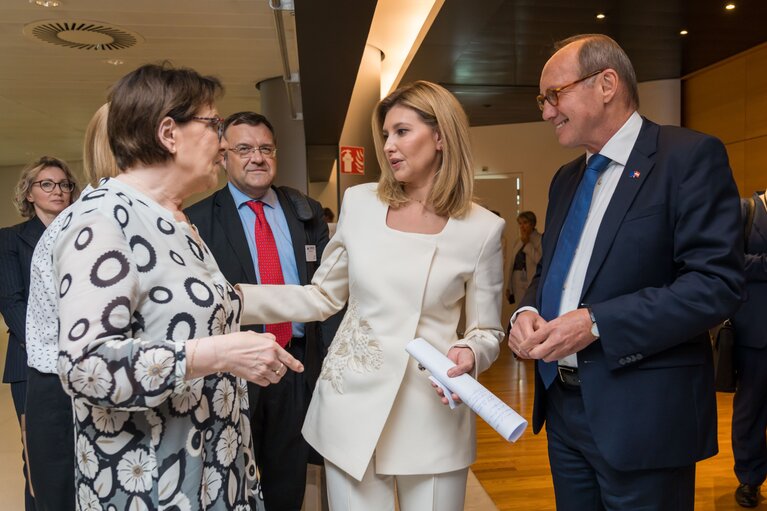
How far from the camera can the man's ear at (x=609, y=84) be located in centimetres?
167

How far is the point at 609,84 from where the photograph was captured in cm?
167

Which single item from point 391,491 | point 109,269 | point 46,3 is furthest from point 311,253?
point 46,3

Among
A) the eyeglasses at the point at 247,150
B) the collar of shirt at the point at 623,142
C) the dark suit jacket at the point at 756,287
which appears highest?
the eyeglasses at the point at 247,150

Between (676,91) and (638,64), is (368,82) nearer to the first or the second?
(638,64)

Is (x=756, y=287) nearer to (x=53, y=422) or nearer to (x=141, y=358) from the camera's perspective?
(x=141, y=358)

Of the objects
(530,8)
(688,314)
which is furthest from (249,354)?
(530,8)

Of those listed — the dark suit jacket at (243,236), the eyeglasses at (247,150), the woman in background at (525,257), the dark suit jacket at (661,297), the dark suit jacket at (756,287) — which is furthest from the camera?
the woman in background at (525,257)

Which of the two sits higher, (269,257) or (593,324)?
(269,257)

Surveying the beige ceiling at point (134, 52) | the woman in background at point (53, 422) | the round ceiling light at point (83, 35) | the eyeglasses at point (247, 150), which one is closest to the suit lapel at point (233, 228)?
the eyeglasses at point (247, 150)

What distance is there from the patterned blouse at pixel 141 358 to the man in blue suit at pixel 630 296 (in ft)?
2.61

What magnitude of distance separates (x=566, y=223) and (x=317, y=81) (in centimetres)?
255

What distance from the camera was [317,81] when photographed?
3889mm

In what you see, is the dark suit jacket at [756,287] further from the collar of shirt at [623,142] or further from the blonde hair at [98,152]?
the blonde hair at [98,152]

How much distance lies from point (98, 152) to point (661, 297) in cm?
171
